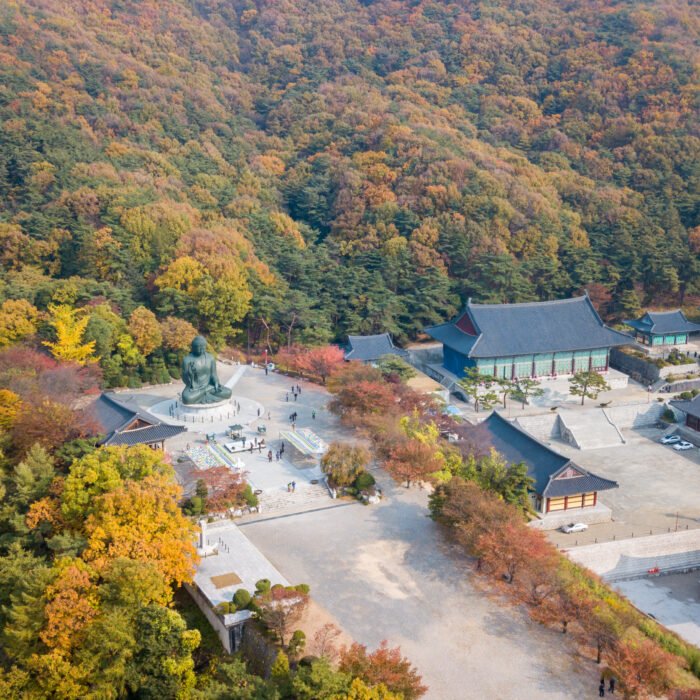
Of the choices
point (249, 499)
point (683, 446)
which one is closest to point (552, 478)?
point (249, 499)

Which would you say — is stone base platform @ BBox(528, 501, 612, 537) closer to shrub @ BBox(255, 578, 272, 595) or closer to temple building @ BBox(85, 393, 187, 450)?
shrub @ BBox(255, 578, 272, 595)

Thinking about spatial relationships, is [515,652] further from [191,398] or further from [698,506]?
[191,398]

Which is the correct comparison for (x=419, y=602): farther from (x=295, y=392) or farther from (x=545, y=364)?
(x=545, y=364)

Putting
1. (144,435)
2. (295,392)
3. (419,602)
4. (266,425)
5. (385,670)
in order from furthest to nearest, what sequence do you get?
(295,392)
(266,425)
(144,435)
(419,602)
(385,670)

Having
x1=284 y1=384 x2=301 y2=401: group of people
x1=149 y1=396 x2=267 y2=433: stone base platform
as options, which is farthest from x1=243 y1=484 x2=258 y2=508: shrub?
x1=284 y1=384 x2=301 y2=401: group of people

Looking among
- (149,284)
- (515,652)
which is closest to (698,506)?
(515,652)

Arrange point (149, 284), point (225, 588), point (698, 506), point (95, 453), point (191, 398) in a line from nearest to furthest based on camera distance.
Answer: point (225, 588) → point (95, 453) → point (698, 506) → point (191, 398) → point (149, 284)
